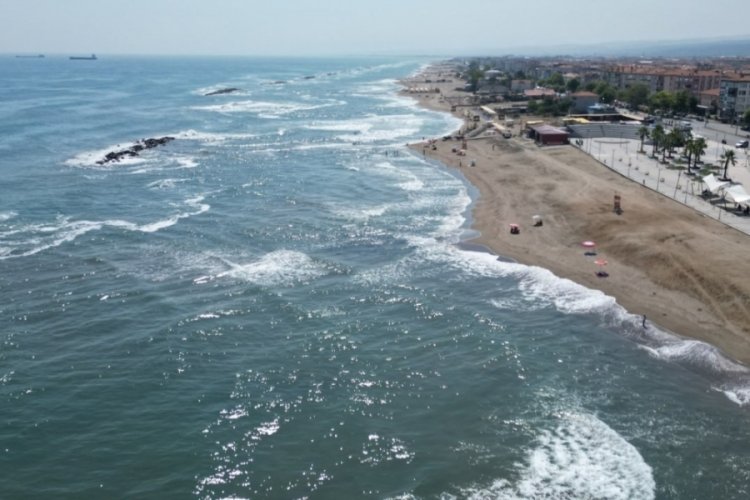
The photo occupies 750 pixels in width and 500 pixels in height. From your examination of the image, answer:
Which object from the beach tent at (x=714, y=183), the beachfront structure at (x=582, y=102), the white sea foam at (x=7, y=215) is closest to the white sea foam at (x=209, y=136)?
the white sea foam at (x=7, y=215)

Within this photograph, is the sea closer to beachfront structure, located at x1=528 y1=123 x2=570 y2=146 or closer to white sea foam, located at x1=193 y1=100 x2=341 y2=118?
beachfront structure, located at x1=528 y1=123 x2=570 y2=146

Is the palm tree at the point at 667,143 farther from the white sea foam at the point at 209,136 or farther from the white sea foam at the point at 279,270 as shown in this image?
the white sea foam at the point at 209,136

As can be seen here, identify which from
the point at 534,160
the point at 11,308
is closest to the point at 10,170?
the point at 11,308

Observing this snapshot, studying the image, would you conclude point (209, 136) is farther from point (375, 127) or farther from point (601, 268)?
point (601, 268)

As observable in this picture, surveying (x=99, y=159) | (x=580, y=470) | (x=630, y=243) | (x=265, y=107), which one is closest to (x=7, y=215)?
(x=99, y=159)

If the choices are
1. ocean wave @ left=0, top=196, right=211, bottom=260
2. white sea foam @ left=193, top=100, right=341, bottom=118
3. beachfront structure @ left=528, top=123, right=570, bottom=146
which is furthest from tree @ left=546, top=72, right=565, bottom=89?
ocean wave @ left=0, top=196, right=211, bottom=260
